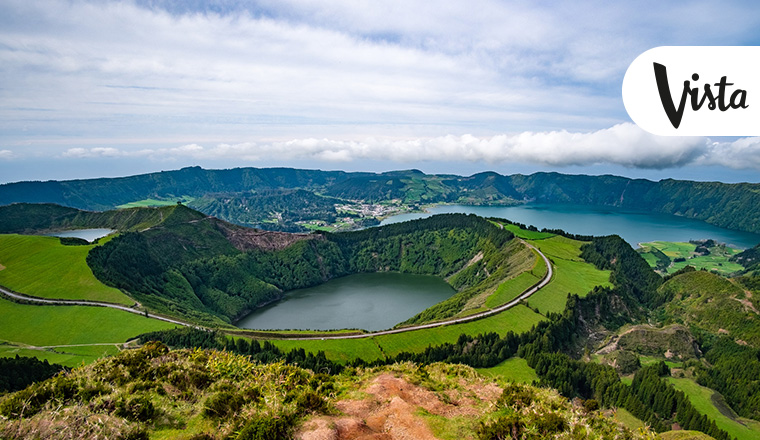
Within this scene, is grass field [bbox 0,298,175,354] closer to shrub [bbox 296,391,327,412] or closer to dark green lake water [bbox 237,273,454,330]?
dark green lake water [bbox 237,273,454,330]

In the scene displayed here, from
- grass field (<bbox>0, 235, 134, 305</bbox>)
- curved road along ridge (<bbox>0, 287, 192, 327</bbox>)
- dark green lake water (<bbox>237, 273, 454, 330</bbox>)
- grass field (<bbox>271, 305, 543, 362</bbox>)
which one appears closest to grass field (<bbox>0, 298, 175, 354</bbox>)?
curved road along ridge (<bbox>0, 287, 192, 327</bbox>)

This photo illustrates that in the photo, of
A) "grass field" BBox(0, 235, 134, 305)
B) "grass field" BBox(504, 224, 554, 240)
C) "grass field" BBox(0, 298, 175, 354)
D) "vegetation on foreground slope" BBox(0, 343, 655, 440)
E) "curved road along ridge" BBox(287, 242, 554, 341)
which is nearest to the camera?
"vegetation on foreground slope" BBox(0, 343, 655, 440)

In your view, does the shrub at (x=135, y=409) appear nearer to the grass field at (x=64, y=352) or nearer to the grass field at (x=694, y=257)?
the grass field at (x=64, y=352)

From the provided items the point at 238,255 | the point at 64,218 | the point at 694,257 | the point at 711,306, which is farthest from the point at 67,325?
the point at 694,257

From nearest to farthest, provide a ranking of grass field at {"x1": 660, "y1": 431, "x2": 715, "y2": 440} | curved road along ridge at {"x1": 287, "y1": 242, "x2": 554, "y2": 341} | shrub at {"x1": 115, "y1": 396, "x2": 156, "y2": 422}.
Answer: shrub at {"x1": 115, "y1": 396, "x2": 156, "y2": 422}, grass field at {"x1": 660, "y1": 431, "x2": 715, "y2": 440}, curved road along ridge at {"x1": 287, "y1": 242, "x2": 554, "y2": 341}

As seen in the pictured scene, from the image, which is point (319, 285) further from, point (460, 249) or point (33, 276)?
point (33, 276)

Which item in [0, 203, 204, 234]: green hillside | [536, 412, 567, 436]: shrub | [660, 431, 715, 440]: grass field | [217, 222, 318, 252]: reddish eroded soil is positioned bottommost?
[660, 431, 715, 440]: grass field

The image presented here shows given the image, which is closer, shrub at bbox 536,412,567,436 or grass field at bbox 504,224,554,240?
shrub at bbox 536,412,567,436
